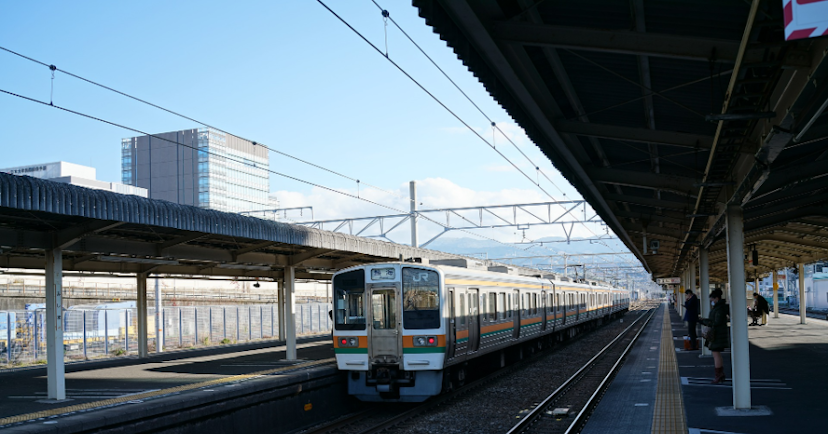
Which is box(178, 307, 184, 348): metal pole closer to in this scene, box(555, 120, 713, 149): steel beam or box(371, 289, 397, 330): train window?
box(371, 289, 397, 330): train window

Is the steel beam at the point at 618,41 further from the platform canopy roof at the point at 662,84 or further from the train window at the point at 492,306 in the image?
the train window at the point at 492,306

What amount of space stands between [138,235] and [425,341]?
575 centimetres

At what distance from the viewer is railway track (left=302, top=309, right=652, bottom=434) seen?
10109mm

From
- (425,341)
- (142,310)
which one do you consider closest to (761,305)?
(425,341)

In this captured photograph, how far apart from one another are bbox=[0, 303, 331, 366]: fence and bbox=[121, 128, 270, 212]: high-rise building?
59393 mm

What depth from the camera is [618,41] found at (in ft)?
19.5

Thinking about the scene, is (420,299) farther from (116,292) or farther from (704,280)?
(116,292)

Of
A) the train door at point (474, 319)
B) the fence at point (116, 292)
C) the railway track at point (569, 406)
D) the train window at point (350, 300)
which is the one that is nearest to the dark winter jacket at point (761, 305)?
the railway track at point (569, 406)

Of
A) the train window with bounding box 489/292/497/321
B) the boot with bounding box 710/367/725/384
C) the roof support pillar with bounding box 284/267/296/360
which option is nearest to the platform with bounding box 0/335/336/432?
the roof support pillar with bounding box 284/267/296/360

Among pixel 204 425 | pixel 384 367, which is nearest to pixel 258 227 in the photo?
pixel 384 367

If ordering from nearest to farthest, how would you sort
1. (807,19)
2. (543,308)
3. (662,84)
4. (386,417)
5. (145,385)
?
(807,19) → (662,84) → (386,417) → (145,385) → (543,308)

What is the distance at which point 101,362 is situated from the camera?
18.3 m

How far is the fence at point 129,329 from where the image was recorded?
20781 mm

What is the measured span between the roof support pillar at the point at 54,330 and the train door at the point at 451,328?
5941mm
